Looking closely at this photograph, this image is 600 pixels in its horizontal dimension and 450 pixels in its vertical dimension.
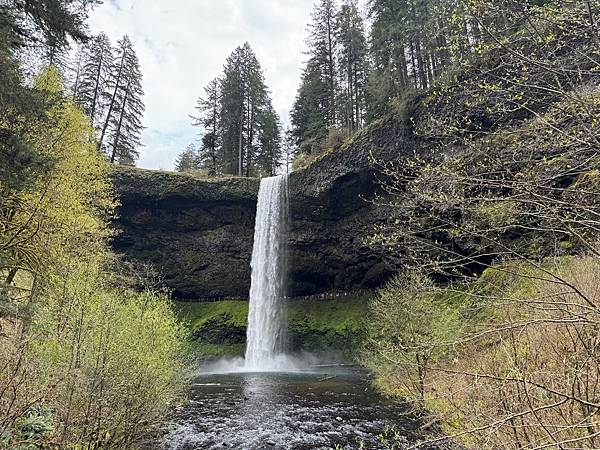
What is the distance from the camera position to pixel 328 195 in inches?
930

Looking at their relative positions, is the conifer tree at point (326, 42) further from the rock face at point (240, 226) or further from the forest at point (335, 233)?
the rock face at point (240, 226)

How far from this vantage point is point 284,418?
947 centimetres

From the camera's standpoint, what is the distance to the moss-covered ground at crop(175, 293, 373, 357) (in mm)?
24938

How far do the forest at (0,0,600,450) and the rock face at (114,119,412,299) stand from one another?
14 cm

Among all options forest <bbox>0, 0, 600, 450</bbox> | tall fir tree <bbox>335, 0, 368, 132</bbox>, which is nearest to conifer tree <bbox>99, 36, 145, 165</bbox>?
forest <bbox>0, 0, 600, 450</bbox>

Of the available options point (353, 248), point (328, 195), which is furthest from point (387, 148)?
point (353, 248)

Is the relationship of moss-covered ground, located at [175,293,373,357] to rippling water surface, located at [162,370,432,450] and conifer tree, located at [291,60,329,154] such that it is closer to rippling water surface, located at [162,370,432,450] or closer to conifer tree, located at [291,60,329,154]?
rippling water surface, located at [162,370,432,450]

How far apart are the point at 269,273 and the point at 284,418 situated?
659 inches

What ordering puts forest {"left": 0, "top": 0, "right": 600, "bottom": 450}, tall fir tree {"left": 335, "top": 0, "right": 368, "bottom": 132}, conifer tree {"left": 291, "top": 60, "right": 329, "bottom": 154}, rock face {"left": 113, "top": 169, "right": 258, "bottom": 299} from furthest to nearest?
conifer tree {"left": 291, "top": 60, "right": 329, "bottom": 154}, tall fir tree {"left": 335, "top": 0, "right": 368, "bottom": 132}, rock face {"left": 113, "top": 169, "right": 258, "bottom": 299}, forest {"left": 0, "top": 0, "right": 600, "bottom": 450}

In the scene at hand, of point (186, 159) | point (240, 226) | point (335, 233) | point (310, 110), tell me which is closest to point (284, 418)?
point (335, 233)

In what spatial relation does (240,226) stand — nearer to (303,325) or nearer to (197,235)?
(197,235)

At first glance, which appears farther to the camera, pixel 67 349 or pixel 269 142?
pixel 269 142

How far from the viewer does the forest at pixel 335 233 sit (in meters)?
3.13

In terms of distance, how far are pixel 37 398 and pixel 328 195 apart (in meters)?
20.3
